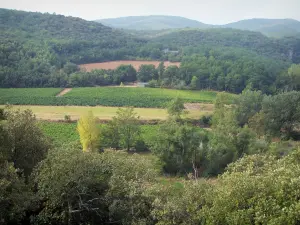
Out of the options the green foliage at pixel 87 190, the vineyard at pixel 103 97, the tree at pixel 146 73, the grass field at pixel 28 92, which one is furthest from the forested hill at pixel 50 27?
the green foliage at pixel 87 190

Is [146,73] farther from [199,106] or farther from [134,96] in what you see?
[199,106]

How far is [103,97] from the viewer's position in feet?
215

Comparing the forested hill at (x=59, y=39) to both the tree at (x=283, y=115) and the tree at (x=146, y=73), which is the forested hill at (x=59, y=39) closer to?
the tree at (x=146, y=73)

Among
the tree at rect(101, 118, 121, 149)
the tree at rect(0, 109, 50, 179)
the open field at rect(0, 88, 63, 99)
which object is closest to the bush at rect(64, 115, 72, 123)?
the tree at rect(101, 118, 121, 149)

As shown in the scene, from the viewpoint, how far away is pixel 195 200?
1577 cm

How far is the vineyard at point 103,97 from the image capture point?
61.4 meters

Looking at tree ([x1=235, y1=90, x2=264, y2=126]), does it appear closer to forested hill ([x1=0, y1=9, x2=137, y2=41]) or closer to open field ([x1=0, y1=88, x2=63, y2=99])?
open field ([x1=0, y1=88, x2=63, y2=99])

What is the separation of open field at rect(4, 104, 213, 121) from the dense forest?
1944cm

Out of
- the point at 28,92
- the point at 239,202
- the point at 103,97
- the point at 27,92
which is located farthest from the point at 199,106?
the point at 239,202

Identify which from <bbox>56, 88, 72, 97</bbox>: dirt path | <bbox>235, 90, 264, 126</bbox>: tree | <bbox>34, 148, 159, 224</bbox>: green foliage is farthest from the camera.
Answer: <bbox>56, 88, 72, 97</bbox>: dirt path

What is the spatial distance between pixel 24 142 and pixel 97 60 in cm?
8678

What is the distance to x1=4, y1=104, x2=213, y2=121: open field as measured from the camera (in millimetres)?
53025

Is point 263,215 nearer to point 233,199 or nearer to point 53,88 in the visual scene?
point 233,199

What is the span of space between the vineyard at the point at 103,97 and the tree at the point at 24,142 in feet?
132
